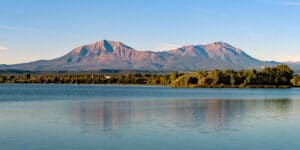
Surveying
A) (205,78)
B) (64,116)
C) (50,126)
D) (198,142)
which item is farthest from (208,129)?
(205,78)

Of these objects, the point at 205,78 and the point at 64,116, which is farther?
the point at 205,78

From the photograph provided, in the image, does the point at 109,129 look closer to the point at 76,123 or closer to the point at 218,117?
the point at 76,123

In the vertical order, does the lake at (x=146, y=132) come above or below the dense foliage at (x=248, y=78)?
below

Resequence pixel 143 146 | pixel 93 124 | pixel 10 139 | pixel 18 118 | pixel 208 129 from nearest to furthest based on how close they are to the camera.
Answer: pixel 143 146, pixel 10 139, pixel 208 129, pixel 93 124, pixel 18 118

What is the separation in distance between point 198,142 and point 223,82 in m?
102

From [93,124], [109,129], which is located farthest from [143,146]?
[93,124]

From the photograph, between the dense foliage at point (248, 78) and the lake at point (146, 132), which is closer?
the lake at point (146, 132)

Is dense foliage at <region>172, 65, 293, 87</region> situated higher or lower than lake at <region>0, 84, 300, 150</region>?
higher

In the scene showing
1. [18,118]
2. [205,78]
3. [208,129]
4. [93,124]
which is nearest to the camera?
[208,129]

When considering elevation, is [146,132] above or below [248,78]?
below

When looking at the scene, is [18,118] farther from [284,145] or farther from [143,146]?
[284,145]

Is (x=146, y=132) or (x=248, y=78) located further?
(x=248, y=78)

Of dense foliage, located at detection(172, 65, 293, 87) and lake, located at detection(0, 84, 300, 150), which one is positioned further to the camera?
dense foliage, located at detection(172, 65, 293, 87)

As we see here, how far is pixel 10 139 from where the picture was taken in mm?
23125
